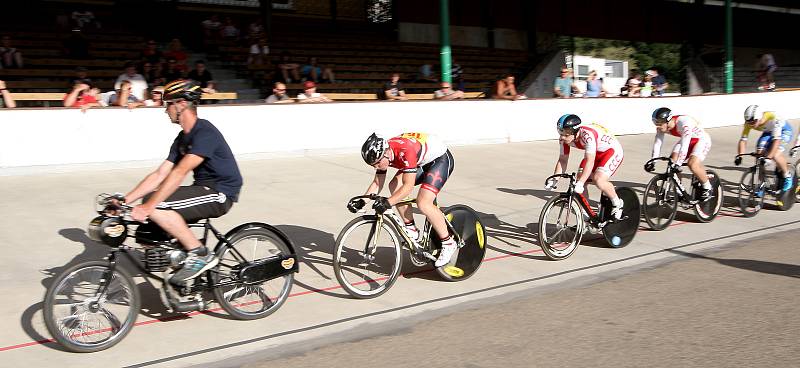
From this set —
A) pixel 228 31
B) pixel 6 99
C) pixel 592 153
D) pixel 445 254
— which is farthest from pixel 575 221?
pixel 228 31

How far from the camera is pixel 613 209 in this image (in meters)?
7.78

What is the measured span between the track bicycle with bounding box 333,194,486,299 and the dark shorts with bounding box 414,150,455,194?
197 mm

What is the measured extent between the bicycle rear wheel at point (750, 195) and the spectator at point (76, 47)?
500 inches

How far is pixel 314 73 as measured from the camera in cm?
1716

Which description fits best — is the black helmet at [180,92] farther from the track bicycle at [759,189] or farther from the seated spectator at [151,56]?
the seated spectator at [151,56]

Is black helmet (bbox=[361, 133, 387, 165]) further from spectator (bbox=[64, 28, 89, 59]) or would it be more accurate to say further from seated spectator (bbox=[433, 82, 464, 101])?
spectator (bbox=[64, 28, 89, 59])

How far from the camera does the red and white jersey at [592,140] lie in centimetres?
750

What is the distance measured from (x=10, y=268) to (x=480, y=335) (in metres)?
4.21

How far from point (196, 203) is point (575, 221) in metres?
4.04

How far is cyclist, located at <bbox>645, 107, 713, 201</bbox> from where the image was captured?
902 cm

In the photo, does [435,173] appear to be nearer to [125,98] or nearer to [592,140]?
[592,140]

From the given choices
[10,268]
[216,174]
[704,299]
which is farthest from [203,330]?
[704,299]

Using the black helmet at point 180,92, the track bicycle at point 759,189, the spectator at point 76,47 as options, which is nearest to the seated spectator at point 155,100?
the spectator at point 76,47

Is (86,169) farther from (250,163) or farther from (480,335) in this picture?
(480,335)
